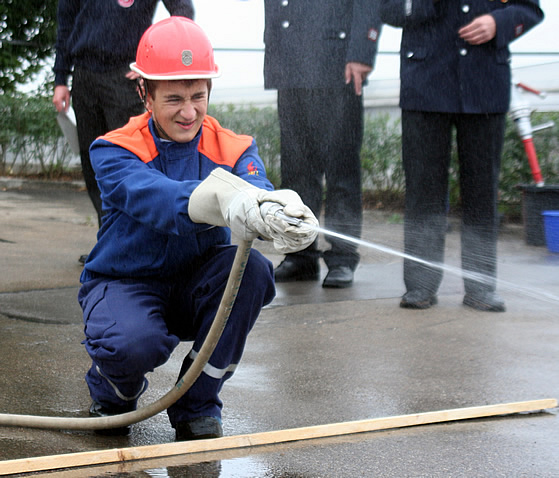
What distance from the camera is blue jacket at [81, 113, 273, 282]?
2.43 metres

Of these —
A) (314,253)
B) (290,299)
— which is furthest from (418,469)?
(314,253)

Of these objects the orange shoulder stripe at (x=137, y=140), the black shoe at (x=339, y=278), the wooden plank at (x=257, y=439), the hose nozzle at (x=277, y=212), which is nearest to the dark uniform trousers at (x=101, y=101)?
the black shoe at (x=339, y=278)

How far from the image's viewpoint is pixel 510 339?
3.55 meters

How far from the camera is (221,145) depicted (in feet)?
8.68

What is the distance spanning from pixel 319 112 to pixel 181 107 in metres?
2.21

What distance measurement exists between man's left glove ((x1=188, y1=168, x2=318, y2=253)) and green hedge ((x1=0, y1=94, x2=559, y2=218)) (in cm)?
504

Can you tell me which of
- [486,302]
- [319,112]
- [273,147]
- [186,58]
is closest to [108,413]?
[186,58]

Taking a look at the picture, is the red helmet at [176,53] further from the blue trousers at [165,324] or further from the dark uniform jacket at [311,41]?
the dark uniform jacket at [311,41]

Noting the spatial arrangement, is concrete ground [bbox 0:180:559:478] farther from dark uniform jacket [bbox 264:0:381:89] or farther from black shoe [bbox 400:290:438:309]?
dark uniform jacket [bbox 264:0:381:89]

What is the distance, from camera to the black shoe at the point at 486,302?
4.07 metres

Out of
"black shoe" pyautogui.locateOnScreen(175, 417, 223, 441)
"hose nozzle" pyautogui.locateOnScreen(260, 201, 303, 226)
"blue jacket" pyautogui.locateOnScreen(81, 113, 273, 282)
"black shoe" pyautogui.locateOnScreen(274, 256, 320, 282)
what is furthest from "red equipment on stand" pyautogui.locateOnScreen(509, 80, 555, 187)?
"hose nozzle" pyautogui.locateOnScreen(260, 201, 303, 226)

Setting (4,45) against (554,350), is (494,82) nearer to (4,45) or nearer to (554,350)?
(554,350)

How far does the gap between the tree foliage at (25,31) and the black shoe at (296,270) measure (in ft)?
22.1

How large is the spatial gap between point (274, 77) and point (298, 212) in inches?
120
